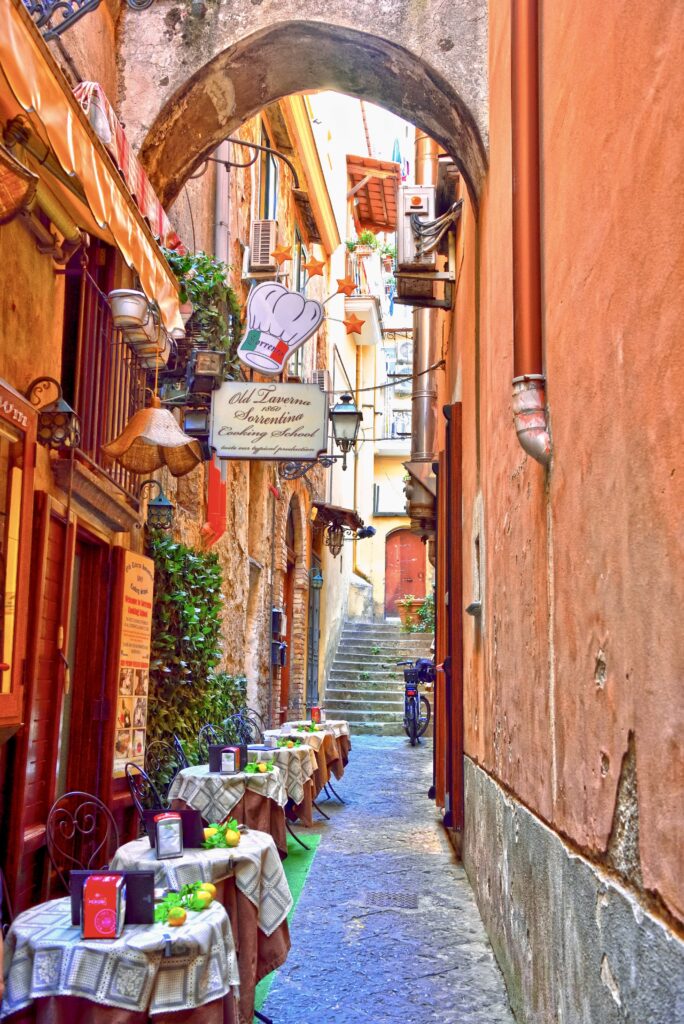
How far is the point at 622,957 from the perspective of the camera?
211 centimetres

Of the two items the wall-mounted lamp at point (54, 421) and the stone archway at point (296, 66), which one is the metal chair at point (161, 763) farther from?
the stone archway at point (296, 66)

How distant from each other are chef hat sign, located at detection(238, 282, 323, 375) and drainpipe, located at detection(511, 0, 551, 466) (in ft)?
13.7

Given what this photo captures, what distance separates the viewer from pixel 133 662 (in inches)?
249

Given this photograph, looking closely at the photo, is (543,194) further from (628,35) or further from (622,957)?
(622,957)

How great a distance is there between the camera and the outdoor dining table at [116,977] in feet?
8.67

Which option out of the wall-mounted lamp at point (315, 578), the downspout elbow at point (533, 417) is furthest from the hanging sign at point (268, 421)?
the wall-mounted lamp at point (315, 578)

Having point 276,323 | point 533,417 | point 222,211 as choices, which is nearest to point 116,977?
point 533,417

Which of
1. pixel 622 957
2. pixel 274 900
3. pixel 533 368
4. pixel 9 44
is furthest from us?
pixel 274 900

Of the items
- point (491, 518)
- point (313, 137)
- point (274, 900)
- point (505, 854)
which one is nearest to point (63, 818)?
point (274, 900)

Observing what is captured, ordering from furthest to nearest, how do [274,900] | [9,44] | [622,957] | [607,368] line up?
[274,900], [9,44], [607,368], [622,957]

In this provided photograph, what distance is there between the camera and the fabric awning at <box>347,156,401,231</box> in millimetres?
22984

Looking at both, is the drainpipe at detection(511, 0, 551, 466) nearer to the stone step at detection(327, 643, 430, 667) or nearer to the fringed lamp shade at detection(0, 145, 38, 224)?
the fringed lamp shade at detection(0, 145, 38, 224)

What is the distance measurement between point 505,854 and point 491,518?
170 cm

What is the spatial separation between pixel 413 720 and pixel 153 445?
1078 cm
